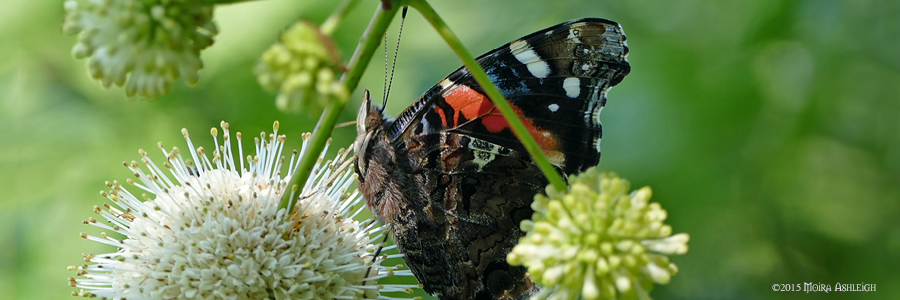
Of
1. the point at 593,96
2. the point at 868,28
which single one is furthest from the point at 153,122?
the point at 868,28

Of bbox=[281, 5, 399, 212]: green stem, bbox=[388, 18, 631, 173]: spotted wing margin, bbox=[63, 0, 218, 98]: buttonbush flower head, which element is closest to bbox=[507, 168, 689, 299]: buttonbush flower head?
bbox=[281, 5, 399, 212]: green stem

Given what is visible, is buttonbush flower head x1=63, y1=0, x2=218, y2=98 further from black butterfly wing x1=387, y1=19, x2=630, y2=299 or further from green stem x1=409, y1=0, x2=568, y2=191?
black butterfly wing x1=387, y1=19, x2=630, y2=299

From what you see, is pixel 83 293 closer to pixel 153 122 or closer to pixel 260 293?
pixel 260 293

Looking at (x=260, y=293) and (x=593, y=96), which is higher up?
(x=593, y=96)

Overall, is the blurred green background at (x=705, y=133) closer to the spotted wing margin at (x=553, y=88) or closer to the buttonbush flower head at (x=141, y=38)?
the spotted wing margin at (x=553, y=88)

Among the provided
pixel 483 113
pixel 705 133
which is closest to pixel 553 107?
pixel 483 113

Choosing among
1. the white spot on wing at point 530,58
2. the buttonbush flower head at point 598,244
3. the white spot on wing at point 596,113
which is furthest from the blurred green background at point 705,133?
the buttonbush flower head at point 598,244
